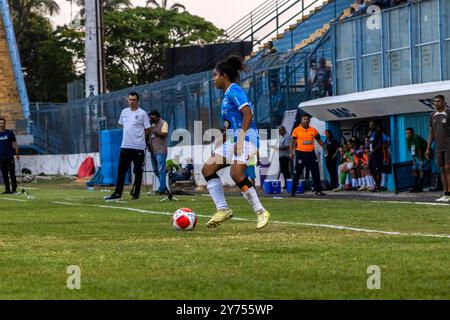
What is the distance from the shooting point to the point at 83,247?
1164 cm

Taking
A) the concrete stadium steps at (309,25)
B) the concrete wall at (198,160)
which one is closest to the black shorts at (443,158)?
the concrete wall at (198,160)

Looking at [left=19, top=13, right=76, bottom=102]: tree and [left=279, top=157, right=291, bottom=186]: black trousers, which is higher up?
[left=19, top=13, right=76, bottom=102]: tree

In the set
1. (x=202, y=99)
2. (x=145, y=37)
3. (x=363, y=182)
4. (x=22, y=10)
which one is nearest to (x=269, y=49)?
(x=202, y=99)

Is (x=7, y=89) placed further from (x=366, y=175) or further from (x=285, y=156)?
(x=366, y=175)

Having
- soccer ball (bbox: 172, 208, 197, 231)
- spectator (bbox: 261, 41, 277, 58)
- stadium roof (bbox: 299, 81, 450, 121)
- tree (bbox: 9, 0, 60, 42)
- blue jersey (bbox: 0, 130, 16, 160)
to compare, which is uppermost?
tree (bbox: 9, 0, 60, 42)

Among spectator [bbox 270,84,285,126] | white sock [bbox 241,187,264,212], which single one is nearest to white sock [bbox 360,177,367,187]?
spectator [bbox 270,84,285,126]

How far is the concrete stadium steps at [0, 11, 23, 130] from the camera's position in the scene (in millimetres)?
71812

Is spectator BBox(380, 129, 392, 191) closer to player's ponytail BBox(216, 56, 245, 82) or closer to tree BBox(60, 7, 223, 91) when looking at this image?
player's ponytail BBox(216, 56, 245, 82)

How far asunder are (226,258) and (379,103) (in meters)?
21.5

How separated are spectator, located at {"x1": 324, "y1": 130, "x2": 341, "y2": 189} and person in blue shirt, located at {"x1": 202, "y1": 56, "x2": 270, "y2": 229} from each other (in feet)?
61.2

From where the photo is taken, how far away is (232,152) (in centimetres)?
1423

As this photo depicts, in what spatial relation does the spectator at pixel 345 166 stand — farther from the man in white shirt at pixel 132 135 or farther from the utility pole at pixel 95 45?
the utility pole at pixel 95 45
